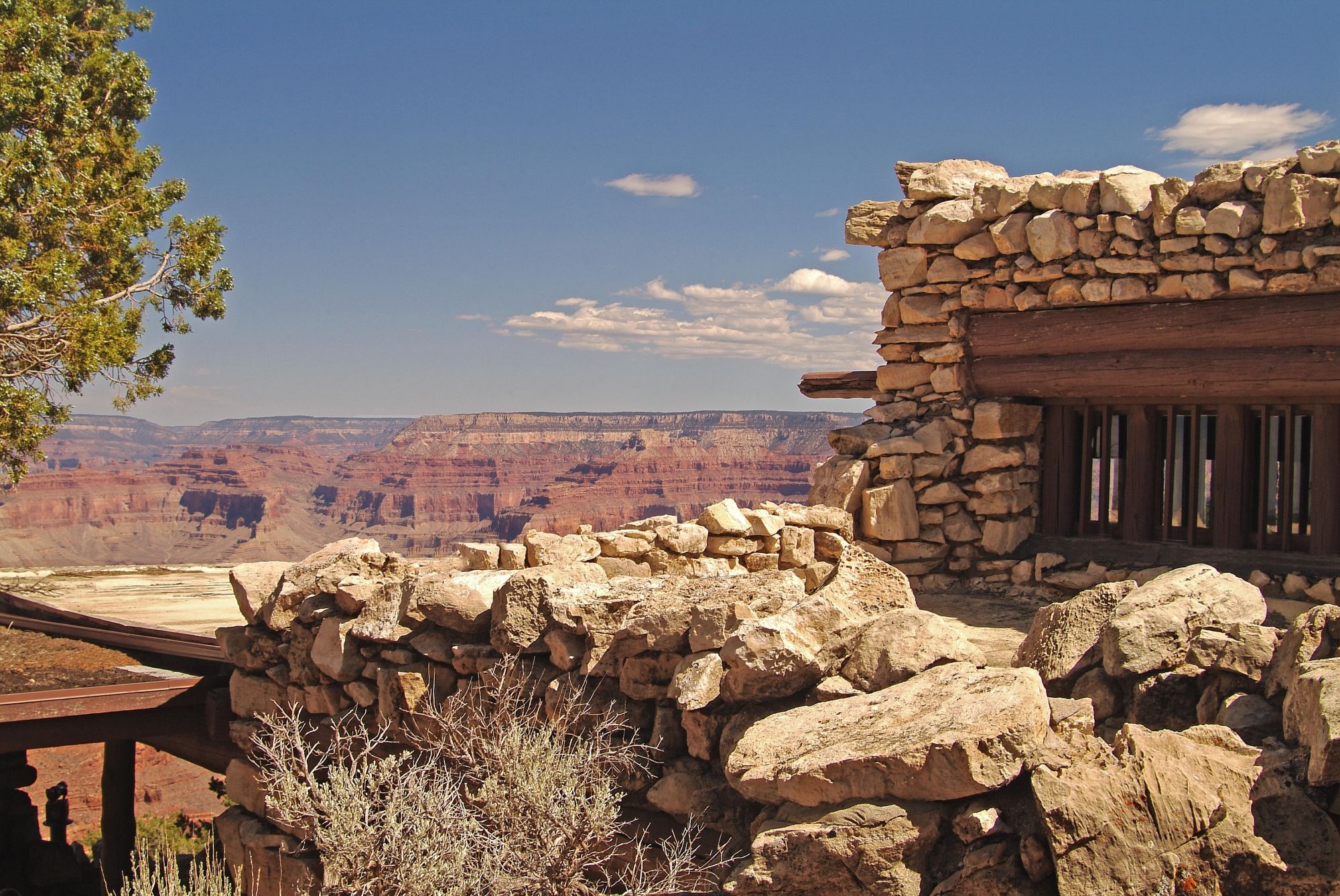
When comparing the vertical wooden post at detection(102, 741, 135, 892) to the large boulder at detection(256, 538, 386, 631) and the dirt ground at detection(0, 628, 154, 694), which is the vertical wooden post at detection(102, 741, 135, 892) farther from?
the large boulder at detection(256, 538, 386, 631)

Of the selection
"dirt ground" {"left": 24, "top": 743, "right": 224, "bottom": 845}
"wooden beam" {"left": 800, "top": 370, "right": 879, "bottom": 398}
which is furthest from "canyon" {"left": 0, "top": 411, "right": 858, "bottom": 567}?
"wooden beam" {"left": 800, "top": 370, "right": 879, "bottom": 398}

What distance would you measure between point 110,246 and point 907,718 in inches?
537

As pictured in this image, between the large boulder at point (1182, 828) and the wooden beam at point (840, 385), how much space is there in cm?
565

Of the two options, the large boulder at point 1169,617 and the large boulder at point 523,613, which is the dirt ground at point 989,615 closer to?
the large boulder at point 1169,617

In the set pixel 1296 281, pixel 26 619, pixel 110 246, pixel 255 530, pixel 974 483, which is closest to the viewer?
pixel 1296 281

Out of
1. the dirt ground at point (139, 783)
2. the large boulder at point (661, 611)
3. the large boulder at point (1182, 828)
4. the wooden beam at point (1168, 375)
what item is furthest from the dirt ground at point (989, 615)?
the dirt ground at point (139, 783)

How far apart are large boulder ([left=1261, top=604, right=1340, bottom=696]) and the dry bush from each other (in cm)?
170

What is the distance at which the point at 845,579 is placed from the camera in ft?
13.2

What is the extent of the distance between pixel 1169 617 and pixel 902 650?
2.68 feet

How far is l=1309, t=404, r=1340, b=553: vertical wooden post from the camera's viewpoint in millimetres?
6512

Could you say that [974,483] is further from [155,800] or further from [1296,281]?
[155,800]

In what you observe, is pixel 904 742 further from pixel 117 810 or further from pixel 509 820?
pixel 117 810

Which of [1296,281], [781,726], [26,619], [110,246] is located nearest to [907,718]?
[781,726]

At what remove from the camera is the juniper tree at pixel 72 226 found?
36.4ft
